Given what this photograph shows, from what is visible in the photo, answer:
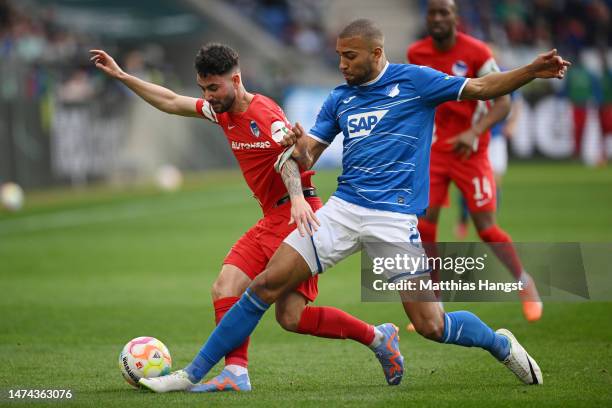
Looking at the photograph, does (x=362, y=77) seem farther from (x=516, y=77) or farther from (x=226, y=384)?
(x=226, y=384)

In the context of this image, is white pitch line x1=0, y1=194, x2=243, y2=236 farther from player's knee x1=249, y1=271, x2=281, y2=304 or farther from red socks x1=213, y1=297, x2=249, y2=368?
player's knee x1=249, y1=271, x2=281, y2=304

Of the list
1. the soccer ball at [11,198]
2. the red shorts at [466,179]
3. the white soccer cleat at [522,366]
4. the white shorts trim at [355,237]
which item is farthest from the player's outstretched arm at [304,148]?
the soccer ball at [11,198]

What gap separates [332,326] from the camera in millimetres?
6668

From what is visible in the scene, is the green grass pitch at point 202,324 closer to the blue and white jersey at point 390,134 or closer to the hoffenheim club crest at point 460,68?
the blue and white jersey at point 390,134

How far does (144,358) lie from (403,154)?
2.05 m

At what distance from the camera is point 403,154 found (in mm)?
6352

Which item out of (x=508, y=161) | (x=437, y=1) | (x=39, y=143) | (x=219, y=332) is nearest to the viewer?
(x=219, y=332)

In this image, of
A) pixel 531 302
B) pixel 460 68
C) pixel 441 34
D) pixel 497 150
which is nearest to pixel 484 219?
pixel 531 302

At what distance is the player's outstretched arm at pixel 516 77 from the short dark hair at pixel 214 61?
148 cm

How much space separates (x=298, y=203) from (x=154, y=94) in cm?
172

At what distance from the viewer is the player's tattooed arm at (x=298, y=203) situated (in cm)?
615

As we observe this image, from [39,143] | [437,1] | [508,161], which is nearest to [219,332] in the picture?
[437,1]

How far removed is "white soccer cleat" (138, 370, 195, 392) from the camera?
20.7 ft

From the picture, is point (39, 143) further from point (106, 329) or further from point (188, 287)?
point (106, 329)
